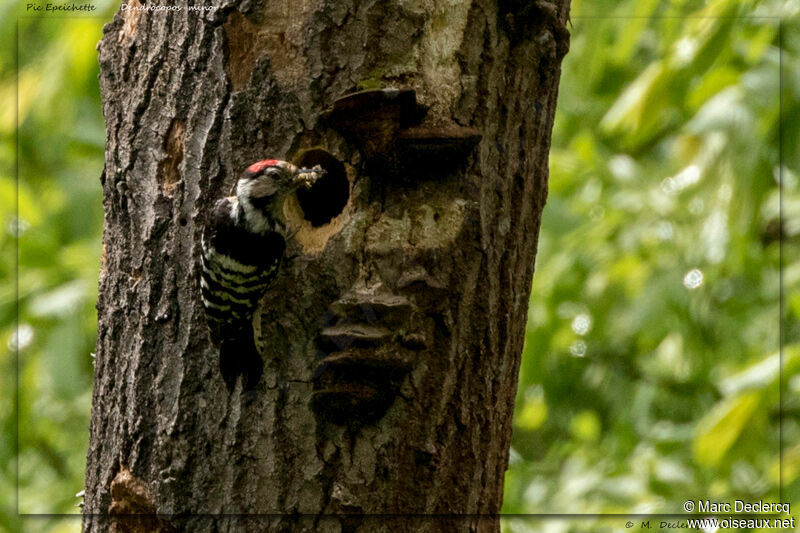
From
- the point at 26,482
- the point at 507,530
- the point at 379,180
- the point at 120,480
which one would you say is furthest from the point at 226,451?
the point at 26,482

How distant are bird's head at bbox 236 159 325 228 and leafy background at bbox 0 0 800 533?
250 centimetres

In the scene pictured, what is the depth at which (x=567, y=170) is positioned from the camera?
18.7 ft

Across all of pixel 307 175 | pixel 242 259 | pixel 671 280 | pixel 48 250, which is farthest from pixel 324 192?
pixel 48 250

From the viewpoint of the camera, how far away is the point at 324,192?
2654mm

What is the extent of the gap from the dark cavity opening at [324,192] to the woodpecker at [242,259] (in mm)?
32

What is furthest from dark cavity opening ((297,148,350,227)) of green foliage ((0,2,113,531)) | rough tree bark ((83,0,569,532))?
green foliage ((0,2,113,531))

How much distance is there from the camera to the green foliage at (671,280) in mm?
4805

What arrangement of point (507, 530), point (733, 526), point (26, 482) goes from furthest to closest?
point (26, 482) → point (507, 530) → point (733, 526)

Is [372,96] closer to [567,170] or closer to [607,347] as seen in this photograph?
[567,170]

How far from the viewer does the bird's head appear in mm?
2418

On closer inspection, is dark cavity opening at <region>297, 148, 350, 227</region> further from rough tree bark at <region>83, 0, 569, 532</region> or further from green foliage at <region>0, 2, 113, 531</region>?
green foliage at <region>0, 2, 113, 531</region>

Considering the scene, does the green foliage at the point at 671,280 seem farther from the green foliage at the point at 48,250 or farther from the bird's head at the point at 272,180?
the green foliage at the point at 48,250

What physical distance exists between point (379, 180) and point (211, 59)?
0.56 m

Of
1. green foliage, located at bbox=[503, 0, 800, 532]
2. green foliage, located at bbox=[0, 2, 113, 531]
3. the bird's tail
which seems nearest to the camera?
the bird's tail
